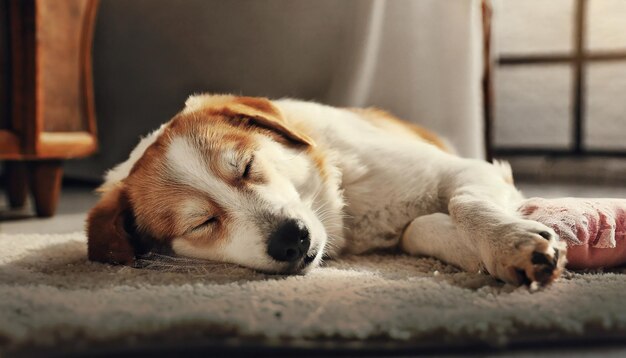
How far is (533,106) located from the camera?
14.5 ft

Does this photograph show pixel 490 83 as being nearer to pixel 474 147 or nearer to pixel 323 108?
pixel 474 147

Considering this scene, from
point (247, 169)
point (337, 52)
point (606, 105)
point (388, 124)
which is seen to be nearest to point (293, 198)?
point (247, 169)

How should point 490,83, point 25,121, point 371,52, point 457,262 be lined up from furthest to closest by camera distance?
1. point 490,83
2. point 371,52
3. point 25,121
4. point 457,262

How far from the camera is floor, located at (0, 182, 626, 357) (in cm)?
97

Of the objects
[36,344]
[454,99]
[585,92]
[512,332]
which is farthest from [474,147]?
[36,344]

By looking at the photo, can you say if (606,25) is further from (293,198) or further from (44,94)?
(44,94)

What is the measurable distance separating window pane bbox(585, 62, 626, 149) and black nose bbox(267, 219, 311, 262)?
338 cm

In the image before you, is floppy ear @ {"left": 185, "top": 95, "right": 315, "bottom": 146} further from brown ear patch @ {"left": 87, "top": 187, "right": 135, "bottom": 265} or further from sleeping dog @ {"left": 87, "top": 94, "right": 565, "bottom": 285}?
brown ear patch @ {"left": 87, "top": 187, "right": 135, "bottom": 265}

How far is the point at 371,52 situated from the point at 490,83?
1.06m

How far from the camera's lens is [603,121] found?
4.18 meters

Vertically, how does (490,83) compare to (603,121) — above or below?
above

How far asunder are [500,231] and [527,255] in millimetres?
125

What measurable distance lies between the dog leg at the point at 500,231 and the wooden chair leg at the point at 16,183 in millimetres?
2477

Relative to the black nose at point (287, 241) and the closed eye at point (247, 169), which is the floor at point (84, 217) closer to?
the black nose at point (287, 241)
